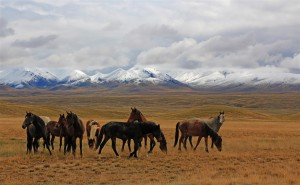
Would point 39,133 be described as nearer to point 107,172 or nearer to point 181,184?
point 107,172

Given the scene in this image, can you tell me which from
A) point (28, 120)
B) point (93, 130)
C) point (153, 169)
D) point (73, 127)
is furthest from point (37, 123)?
point (153, 169)

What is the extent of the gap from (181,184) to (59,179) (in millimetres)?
4859

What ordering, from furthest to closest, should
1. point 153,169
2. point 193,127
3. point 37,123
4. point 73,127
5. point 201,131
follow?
point 193,127
point 201,131
point 37,123
point 73,127
point 153,169

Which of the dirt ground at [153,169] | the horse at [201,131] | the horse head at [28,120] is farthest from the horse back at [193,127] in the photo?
the horse head at [28,120]

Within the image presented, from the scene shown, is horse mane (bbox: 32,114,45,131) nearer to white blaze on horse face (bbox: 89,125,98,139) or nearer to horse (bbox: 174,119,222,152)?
white blaze on horse face (bbox: 89,125,98,139)

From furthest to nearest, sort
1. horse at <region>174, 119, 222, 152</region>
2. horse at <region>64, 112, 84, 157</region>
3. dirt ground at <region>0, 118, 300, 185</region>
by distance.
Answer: horse at <region>174, 119, 222, 152</region>, horse at <region>64, 112, 84, 157</region>, dirt ground at <region>0, 118, 300, 185</region>

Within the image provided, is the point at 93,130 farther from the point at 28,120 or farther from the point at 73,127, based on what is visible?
the point at 28,120

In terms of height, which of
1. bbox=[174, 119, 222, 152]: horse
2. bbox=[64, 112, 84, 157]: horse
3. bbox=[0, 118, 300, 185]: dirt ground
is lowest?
bbox=[0, 118, 300, 185]: dirt ground

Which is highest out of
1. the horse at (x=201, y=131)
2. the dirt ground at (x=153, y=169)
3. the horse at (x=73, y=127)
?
the horse at (x=73, y=127)

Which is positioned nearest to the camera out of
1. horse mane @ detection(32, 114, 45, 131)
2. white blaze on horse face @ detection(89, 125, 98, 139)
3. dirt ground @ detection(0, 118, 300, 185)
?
dirt ground @ detection(0, 118, 300, 185)

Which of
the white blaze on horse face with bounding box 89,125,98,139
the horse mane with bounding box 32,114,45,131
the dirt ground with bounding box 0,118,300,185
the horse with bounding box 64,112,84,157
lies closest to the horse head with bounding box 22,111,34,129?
the horse mane with bounding box 32,114,45,131

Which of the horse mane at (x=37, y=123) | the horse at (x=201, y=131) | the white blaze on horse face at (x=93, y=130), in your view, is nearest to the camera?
the horse mane at (x=37, y=123)

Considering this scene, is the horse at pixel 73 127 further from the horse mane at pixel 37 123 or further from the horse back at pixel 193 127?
the horse back at pixel 193 127

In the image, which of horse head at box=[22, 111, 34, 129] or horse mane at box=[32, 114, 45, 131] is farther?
horse mane at box=[32, 114, 45, 131]
